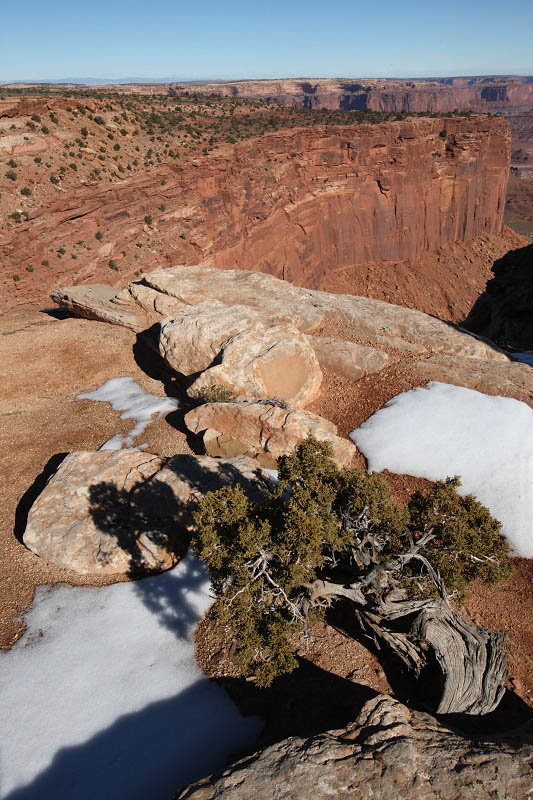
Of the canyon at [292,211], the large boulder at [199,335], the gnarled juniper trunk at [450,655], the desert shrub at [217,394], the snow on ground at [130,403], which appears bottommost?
the gnarled juniper trunk at [450,655]

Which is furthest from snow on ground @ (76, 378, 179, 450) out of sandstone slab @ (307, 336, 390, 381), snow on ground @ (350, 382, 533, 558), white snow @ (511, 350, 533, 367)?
white snow @ (511, 350, 533, 367)

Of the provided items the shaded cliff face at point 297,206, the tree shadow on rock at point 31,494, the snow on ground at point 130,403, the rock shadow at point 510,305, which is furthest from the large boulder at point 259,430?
the rock shadow at point 510,305

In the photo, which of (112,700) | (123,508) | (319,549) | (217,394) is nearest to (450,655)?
(319,549)

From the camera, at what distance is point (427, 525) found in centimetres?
757

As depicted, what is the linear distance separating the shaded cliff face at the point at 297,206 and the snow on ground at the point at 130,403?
675 inches

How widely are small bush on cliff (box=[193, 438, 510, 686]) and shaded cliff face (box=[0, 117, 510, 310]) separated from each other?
29.5 m

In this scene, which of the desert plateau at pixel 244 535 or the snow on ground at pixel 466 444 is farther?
the snow on ground at pixel 466 444

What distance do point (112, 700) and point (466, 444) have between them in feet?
38.0

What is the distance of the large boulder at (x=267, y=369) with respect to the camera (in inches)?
602

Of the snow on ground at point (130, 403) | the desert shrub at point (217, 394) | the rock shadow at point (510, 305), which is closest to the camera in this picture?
the snow on ground at point (130, 403)

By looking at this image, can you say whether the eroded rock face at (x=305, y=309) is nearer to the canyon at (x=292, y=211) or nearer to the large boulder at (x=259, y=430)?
the large boulder at (x=259, y=430)

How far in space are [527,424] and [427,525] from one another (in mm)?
9162

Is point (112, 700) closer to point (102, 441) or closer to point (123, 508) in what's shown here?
point (123, 508)

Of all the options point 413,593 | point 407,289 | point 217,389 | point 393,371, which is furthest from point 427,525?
point 407,289
